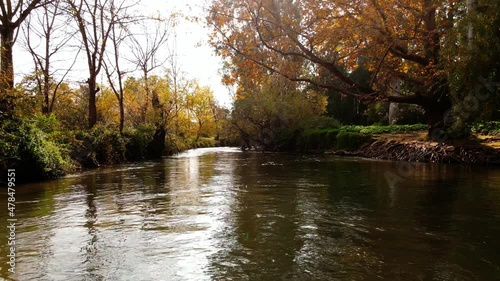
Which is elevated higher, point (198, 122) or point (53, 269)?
point (198, 122)

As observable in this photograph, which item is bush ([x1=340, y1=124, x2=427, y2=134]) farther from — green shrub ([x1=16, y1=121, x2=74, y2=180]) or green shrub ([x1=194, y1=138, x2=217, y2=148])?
green shrub ([x1=194, y1=138, x2=217, y2=148])

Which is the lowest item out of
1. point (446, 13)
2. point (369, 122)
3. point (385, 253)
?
point (385, 253)

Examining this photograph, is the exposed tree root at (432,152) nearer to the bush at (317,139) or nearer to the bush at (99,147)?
the bush at (317,139)

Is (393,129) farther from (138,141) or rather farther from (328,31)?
(138,141)

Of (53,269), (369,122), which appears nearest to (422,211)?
(53,269)

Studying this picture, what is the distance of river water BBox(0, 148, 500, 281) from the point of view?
373 centimetres

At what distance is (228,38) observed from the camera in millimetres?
13484

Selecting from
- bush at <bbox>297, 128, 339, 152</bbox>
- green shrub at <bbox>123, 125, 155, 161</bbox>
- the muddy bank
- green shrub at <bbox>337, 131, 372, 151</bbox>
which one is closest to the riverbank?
the muddy bank

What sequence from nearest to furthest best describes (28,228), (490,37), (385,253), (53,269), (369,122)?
1. (53,269)
2. (385,253)
3. (28,228)
4. (490,37)
5. (369,122)

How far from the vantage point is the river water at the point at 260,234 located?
3.73m

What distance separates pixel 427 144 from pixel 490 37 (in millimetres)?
9744

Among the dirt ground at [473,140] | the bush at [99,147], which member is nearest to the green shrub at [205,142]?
the bush at [99,147]

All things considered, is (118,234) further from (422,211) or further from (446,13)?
(446,13)

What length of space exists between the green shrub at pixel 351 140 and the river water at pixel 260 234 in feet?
50.8
